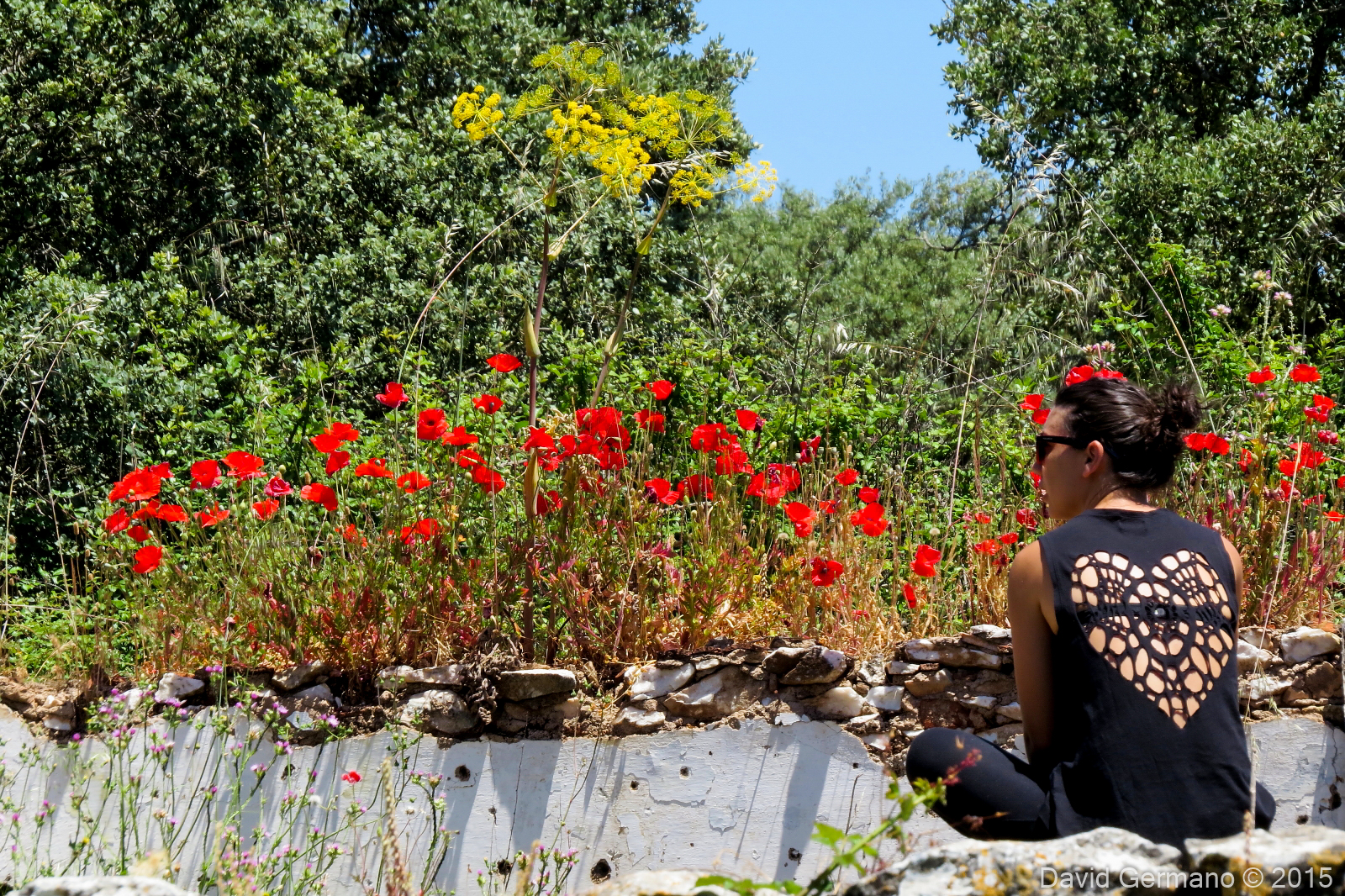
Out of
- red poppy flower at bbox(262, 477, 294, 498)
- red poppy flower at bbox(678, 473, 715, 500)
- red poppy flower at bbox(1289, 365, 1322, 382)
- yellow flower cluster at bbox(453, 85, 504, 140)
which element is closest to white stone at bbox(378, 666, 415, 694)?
red poppy flower at bbox(262, 477, 294, 498)

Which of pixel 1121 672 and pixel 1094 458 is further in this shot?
pixel 1094 458

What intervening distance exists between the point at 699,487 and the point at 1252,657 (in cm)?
175

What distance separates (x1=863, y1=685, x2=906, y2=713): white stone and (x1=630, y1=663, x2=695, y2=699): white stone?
53 centimetres

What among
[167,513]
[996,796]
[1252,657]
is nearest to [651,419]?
[167,513]

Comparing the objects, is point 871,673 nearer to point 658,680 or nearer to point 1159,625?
point 658,680

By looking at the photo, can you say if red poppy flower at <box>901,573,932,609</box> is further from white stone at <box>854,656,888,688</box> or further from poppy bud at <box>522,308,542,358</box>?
poppy bud at <box>522,308,542,358</box>

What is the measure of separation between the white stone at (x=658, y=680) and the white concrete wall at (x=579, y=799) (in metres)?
0.13

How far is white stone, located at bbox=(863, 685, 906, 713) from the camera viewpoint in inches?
118

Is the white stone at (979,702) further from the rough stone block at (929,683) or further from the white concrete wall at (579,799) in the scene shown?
the white concrete wall at (579,799)

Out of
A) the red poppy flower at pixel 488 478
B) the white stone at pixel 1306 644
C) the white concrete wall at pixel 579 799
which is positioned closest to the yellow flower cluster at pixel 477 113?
the red poppy flower at pixel 488 478

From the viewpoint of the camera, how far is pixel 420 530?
3.04 metres

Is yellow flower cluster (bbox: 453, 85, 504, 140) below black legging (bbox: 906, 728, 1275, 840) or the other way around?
the other way around

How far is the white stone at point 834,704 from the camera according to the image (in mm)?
2943

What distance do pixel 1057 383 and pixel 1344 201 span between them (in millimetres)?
3514
